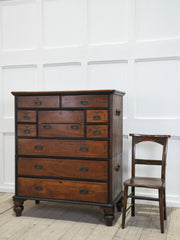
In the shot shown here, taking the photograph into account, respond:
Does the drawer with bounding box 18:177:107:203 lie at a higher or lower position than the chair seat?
lower

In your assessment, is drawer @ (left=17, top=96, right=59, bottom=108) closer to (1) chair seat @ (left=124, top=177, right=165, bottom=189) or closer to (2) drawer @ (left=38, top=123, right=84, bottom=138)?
(2) drawer @ (left=38, top=123, right=84, bottom=138)

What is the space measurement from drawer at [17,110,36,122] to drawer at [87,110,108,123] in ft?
1.83

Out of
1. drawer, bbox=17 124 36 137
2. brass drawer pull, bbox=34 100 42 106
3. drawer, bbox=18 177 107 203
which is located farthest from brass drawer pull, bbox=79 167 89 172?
brass drawer pull, bbox=34 100 42 106

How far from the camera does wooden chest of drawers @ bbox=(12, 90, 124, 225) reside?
284 cm

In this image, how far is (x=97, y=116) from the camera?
285 centimetres

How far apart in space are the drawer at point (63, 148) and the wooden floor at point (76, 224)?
0.62 m

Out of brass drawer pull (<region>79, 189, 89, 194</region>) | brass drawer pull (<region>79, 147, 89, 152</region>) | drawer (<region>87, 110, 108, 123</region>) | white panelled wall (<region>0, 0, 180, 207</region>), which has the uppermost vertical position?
white panelled wall (<region>0, 0, 180, 207</region>)

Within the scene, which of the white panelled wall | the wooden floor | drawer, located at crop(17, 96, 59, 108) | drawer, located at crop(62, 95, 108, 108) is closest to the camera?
the wooden floor

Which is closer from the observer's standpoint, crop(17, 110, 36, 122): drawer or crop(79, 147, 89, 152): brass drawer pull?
crop(79, 147, 89, 152): brass drawer pull

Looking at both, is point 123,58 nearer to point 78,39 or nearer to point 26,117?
point 78,39

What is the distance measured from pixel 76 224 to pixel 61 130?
0.88 meters

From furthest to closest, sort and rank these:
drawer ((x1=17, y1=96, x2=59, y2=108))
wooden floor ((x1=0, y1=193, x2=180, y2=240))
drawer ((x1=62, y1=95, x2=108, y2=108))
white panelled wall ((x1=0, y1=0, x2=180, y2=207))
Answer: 1. white panelled wall ((x1=0, y1=0, x2=180, y2=207))
2. drawer ((x1=17, y1=96, x2=59, y2=108))
3. drawer ((x1=62, y1=95, x2=108, y2=108))
4. wooden floor ((x1=0, y1=193, x2=180, y2=240))

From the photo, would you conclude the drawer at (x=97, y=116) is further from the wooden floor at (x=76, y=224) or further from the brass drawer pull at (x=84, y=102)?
the wooden floor at (x=76, y=224)

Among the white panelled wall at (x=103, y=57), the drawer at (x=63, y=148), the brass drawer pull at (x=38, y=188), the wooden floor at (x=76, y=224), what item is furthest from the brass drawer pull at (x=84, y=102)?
the wooden floor at (x=76, y=224)
